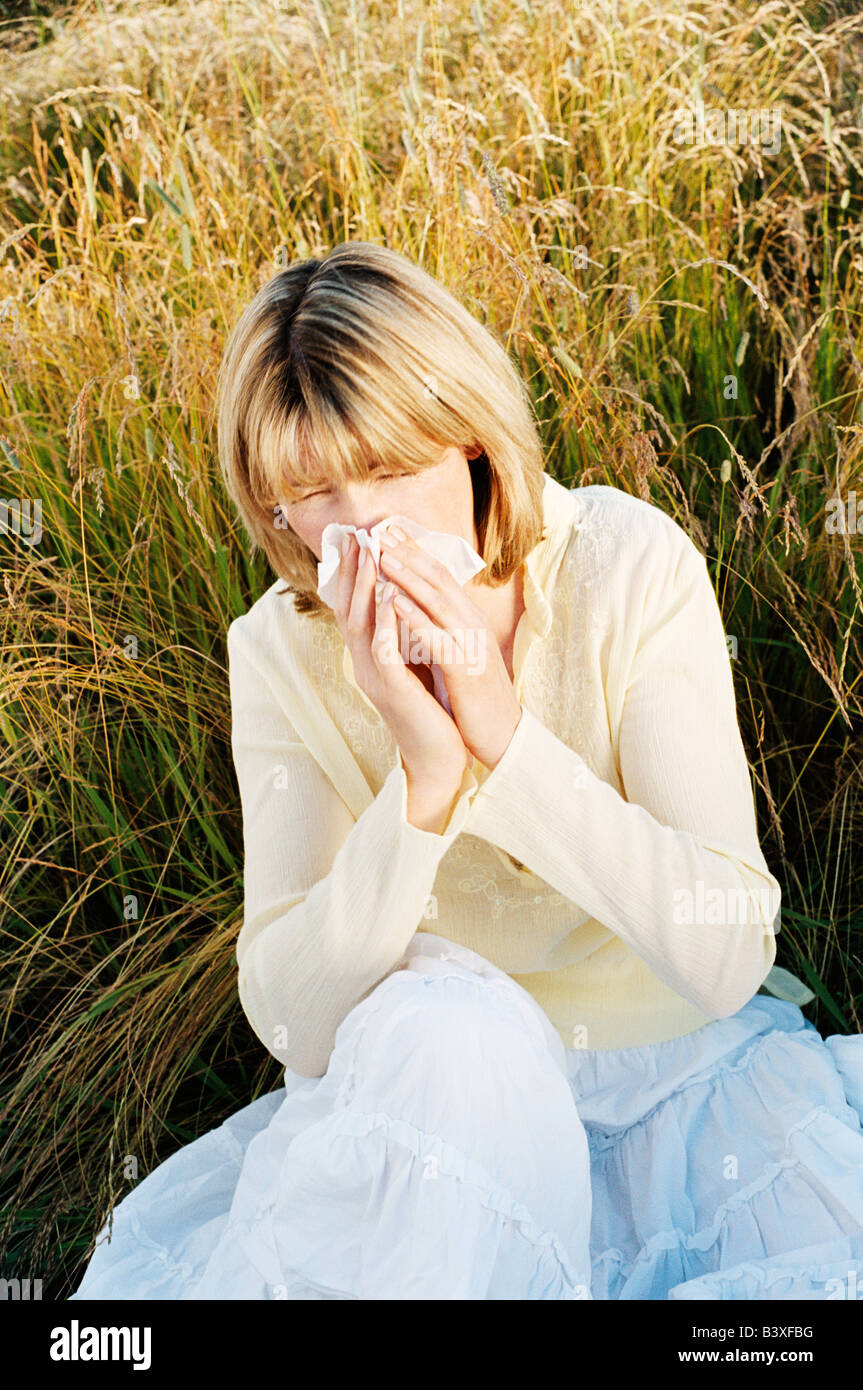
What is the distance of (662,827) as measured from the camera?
4.92 ft

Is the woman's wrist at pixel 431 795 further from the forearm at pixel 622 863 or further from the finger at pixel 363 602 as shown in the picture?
the finger at pixel 363 602

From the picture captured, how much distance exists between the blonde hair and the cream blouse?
0.38 ft

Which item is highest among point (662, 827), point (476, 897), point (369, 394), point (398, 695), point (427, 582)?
point (369, 394)

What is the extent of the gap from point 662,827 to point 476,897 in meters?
0.34

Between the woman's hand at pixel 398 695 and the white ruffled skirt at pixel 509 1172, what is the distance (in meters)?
0.20

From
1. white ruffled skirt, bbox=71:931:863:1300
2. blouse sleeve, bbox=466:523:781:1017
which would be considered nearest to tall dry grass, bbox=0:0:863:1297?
blouse sleeve, bbox=466:523:781:1017

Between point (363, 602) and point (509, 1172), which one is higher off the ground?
point (363, 602)

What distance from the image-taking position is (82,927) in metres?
2.29

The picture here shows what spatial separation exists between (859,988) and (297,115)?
2662 millimetres

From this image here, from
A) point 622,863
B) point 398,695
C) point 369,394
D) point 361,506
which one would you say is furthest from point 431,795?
point 369,394

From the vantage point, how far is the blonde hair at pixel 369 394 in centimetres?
147

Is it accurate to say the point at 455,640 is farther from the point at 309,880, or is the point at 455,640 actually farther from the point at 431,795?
the point at 309,880

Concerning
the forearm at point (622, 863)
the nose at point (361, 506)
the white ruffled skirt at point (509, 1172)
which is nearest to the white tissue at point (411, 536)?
the nose at point (361, 506)
